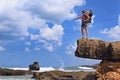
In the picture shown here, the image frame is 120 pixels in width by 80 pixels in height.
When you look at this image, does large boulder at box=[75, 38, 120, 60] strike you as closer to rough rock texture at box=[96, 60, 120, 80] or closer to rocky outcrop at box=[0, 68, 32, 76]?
rough rock texture at box=[96, 60, 120, 80]

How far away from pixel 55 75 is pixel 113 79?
1089 inches

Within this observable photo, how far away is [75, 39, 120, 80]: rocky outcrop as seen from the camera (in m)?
26.1

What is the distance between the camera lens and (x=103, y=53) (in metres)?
26.8

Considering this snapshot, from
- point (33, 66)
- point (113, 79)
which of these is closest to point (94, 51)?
point (113, 79)

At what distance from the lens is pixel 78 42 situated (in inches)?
1039

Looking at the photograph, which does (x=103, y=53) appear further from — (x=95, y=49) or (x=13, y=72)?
(x=13, y=72)

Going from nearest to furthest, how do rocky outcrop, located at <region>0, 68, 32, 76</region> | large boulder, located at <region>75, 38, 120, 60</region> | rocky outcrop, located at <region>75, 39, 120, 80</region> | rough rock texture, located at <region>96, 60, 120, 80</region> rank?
rough rock texture, located at <region>96, 60, 120, 80</region>, rocky outcrop, located at <region>75, 39, 120, 80</region>, large boulder, located at <region>75, 38, 120, 60</region>, rocky outcrop, located at <region>0, 68, 32, 76</region>

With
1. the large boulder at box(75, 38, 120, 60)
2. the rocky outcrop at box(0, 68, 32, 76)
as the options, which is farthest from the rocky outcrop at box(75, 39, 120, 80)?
the rocky outcrop at box(0, 68, 32, 76)

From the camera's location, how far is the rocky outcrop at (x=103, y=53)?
1027 inches

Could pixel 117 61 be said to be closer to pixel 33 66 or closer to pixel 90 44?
pixel 90 44

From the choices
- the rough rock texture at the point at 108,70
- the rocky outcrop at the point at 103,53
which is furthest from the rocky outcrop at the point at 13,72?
the rocky outcrop at the point at 103,53

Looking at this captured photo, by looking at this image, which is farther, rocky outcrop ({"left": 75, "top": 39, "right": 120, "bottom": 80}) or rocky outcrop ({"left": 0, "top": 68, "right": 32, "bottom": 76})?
rocky outcrop ({"left": 0, "top": 68, "right": 32, "bottom": 76})

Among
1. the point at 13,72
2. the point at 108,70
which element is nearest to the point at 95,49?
the point at 108,70

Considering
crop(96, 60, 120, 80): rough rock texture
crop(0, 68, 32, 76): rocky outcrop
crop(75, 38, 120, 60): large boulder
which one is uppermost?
crop(0, 68, 32, 76): rocky outcrop
